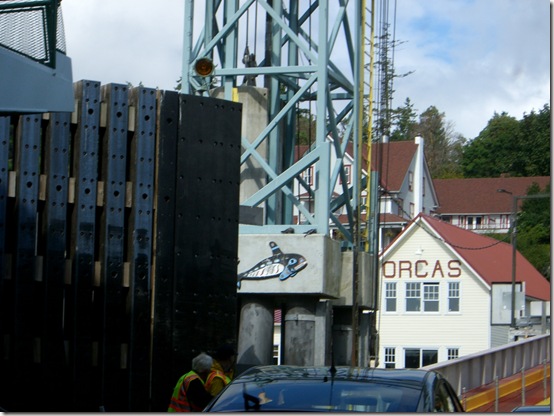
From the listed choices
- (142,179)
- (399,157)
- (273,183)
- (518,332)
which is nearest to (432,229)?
(518,332)

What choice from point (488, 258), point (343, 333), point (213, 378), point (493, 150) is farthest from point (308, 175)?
point (493, 150)

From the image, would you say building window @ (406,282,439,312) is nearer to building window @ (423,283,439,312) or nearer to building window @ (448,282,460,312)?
building window @ (423,283,439,312)

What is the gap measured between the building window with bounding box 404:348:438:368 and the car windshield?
4817 centimetres

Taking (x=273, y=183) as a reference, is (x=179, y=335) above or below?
below

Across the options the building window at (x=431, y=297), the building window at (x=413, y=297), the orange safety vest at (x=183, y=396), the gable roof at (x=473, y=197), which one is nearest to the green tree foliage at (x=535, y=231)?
the gable roof at (x=473, y=197)

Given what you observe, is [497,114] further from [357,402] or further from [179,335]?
[357,402]

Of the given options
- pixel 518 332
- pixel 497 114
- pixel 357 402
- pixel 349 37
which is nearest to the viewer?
pixel 357 402

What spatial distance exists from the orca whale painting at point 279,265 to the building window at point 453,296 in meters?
37.6

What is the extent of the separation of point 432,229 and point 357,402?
4929 centimetres

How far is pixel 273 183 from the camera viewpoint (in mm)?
19828

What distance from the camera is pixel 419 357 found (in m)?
56.3

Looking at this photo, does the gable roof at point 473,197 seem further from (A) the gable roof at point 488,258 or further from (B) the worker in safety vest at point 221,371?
A: (B) the worker in safety vest at point 221,371

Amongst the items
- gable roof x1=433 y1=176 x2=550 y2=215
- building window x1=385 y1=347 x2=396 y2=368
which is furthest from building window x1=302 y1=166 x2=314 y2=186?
gable roof x1=433 y1=176 x2=550 y2=215

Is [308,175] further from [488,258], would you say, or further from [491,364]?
[491,364]
